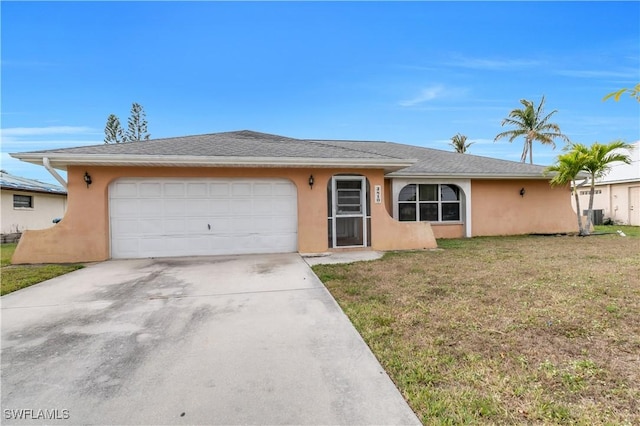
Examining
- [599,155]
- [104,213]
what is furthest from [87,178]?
[599,155]

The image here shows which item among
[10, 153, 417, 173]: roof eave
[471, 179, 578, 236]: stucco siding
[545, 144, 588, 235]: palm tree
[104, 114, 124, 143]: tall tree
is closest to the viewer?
[10, 153, 417, 173]: roof eave

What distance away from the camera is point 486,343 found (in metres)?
3.04

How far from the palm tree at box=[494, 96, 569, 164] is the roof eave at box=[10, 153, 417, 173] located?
88.2ft

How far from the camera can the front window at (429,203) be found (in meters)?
12.1

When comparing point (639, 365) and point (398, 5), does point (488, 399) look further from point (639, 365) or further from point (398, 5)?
point (398, 5)

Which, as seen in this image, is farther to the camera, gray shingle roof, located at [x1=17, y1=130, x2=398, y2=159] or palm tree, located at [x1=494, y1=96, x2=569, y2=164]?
palm tree, located at [x1=494, y1=96, x2=569, y2=164]

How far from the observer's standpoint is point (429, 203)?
12.3m

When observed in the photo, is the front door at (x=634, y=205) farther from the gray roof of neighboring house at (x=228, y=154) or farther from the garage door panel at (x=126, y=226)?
the garage door panel at (x=126, y=226)

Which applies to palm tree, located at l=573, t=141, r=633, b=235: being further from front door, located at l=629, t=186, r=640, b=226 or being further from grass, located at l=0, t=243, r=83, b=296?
grass, located at l=0, t=243, r=83, b=296

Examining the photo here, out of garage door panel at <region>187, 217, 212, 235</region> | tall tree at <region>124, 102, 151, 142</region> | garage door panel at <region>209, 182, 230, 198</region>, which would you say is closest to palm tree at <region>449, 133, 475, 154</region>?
garage door panel at <region>209, 182, 230, 198</region>

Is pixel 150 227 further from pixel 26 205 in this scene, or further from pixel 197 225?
pixel 26 205

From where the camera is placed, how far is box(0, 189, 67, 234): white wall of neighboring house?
13750 mm

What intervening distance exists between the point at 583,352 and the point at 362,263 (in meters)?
4.66

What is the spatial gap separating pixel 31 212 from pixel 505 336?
20568mm
